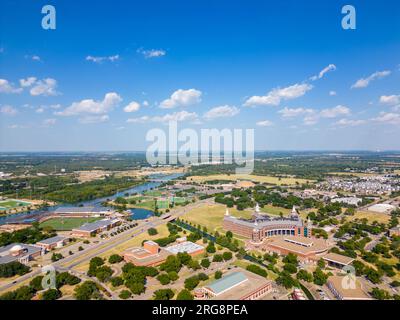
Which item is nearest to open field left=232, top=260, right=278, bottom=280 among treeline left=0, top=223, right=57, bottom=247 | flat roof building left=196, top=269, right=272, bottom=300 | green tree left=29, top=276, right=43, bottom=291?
flat roof building left=196, top=269, right=272, bottom=300

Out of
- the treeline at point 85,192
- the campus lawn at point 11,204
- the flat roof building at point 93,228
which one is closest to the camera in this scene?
the flat roof building at point 93,228

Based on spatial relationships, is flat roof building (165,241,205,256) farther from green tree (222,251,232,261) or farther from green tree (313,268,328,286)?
green tree (313,268,328,286)

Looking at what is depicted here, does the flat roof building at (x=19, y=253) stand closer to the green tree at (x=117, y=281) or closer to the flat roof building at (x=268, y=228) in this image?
→ the green tree at (x=117, y=281)

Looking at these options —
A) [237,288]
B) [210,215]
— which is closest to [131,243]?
[210,215]

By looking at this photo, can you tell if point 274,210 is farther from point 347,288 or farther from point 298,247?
point 347,288

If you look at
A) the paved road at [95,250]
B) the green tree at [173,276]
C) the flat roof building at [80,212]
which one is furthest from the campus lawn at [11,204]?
the green tree at [173,276]

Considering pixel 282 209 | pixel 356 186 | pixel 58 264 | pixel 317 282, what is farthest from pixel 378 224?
pixel 58 264
